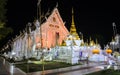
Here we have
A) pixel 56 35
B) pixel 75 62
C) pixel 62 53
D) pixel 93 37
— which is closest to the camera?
pixel 75 62

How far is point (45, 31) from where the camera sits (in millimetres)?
68188

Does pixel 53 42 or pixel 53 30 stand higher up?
pixel 53 30

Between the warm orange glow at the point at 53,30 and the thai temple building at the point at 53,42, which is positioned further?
the warm orange glow at the point at 53,30

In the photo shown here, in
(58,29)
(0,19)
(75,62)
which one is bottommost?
(75,62)

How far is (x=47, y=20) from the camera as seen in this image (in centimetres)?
6919

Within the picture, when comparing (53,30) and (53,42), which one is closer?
(53,42)

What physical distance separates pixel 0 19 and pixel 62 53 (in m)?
22.4

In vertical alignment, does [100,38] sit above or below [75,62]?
above

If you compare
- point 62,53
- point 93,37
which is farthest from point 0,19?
point 93,37

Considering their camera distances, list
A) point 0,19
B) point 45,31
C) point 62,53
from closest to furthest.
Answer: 1. point 0,19
2. point 62,53
3. point 45,31

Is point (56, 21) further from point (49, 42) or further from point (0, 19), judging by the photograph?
point (0, 19)

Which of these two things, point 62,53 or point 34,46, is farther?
point 34,46

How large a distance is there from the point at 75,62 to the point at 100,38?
5328 centimetres

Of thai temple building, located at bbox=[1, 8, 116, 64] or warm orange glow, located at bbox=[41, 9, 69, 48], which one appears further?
warm orange glow, located at bbox=[41, 9, 69, 48]
